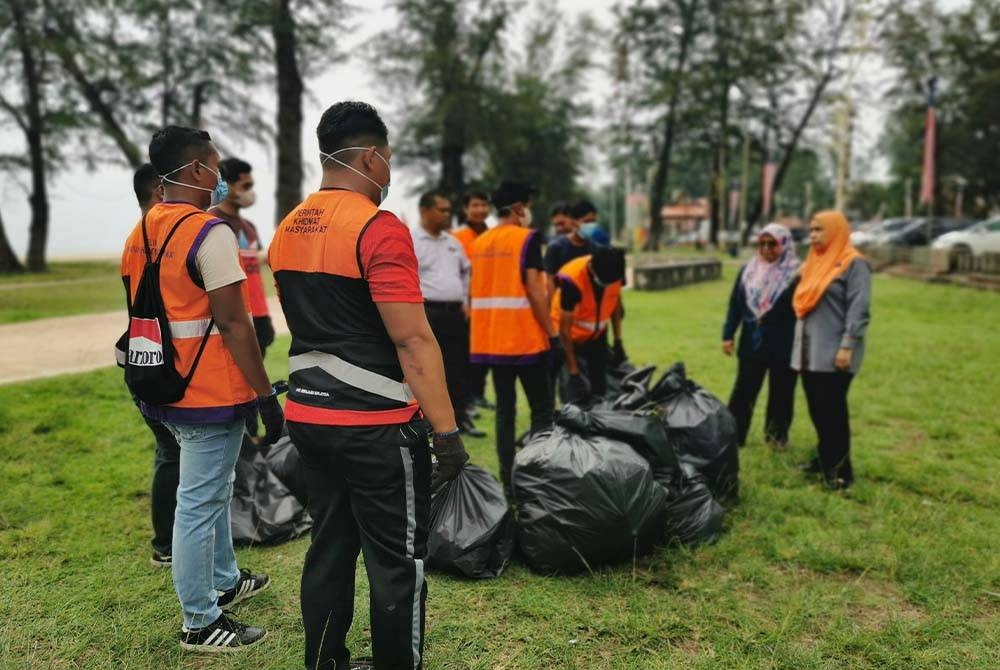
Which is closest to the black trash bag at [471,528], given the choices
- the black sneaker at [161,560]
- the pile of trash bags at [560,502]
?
the pile of trash bags at [560,502]

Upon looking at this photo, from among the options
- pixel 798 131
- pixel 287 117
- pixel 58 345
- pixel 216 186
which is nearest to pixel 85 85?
pixel 287 117

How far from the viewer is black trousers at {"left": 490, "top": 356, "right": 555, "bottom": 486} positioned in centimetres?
412

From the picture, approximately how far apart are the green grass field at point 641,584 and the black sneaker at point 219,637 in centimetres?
5

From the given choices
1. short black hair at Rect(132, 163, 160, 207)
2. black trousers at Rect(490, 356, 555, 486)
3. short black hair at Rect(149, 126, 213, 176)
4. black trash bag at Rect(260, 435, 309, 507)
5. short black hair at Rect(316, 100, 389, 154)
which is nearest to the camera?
short black hair at Rect(316, 100, 389, 154)

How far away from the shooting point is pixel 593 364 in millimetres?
5113

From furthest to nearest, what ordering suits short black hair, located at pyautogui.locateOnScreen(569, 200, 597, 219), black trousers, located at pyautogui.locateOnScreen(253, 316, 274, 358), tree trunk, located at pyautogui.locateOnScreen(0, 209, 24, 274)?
tree trunk, located at pyautogui.locateOnScreen(0, 209, 24, 274), short black hair, located at pyautogui.locateOnScreen(569, 200, 597, 219), black trousers, located at pyautogui.locateOnScreen(253, 316, 274, 358)

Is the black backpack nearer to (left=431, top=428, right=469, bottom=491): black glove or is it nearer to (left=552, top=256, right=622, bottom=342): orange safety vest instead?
(left=431, top=428, right=469, bottom=491): black glove

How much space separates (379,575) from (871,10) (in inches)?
1334

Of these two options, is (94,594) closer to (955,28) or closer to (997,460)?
(997,460)

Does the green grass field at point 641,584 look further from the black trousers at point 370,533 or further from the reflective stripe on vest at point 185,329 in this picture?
the reflective stripe on vest at point 185,329

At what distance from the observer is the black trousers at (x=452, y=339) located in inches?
203

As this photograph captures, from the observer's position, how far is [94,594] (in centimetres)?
298

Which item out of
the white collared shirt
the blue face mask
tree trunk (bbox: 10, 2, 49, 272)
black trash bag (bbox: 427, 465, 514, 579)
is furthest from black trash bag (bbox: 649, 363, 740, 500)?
tree trunk (bbox: 10, 2, 49, 272)

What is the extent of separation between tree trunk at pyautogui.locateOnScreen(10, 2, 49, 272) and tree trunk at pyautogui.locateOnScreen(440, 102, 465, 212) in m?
11.6
